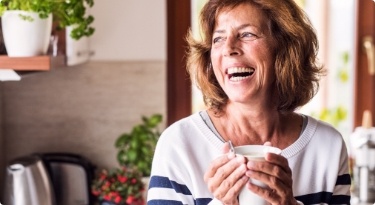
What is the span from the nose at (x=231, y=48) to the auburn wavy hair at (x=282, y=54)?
81 mm

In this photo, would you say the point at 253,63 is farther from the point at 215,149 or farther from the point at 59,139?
the point at 59,139

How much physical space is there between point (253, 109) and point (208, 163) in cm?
15

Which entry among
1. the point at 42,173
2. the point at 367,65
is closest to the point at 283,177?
the point at 42,173

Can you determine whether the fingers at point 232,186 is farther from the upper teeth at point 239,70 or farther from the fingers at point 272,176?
the upper teeth at point 239,70

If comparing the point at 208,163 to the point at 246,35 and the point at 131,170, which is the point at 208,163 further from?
the point at 131,170

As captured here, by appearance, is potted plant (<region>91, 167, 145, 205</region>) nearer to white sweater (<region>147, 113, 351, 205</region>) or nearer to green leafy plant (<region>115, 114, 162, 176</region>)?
green leafy plant (<region>115, 114, 162, 176</region>)

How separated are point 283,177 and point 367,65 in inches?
75.6

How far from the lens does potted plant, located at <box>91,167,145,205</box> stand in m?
2.29

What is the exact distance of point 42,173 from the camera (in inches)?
85.9

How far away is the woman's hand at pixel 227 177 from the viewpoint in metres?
1.03

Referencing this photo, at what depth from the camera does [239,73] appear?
1220 mm

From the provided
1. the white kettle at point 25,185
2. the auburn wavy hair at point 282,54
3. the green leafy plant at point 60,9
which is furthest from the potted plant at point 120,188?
the auburn wavy hair at point 282,54

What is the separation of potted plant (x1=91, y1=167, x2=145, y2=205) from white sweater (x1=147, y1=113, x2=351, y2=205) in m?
1.05

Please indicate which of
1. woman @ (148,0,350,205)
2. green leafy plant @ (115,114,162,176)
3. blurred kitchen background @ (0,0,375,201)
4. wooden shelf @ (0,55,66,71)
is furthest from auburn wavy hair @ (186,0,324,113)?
blurred kitchen background @ (0,0,375,201)
